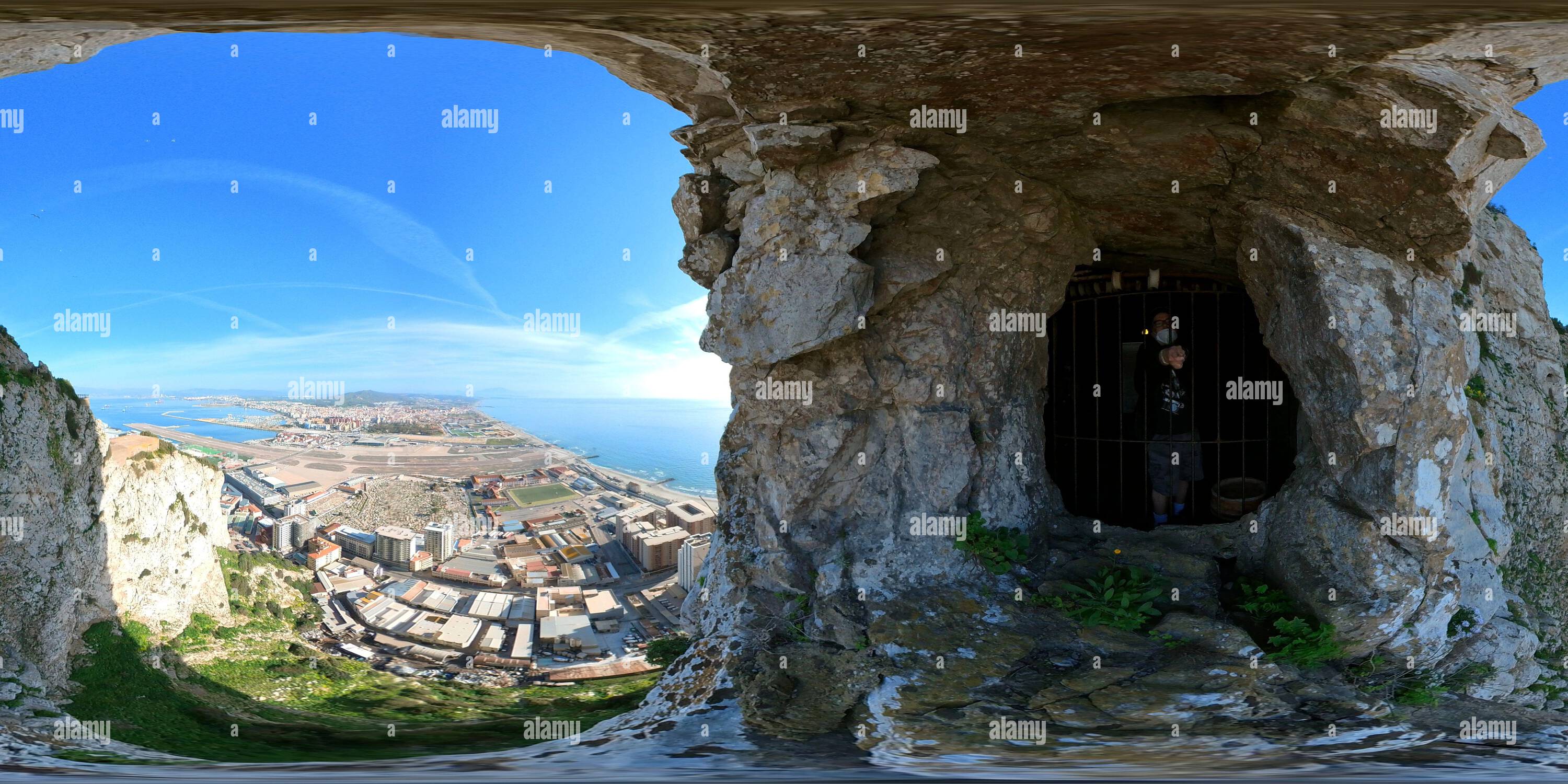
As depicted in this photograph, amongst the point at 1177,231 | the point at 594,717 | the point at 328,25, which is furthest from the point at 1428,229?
the point at 594,717

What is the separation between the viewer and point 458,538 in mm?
27516

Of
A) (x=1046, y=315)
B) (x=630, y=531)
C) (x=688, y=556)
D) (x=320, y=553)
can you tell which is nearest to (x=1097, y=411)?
(x=1046, y=315)

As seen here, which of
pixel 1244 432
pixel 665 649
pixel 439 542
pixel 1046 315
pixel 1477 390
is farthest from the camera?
pixel 439 542

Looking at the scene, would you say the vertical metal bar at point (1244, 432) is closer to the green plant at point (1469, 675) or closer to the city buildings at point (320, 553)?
the green plant at point (1469, 675)

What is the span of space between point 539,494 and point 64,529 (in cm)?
2214

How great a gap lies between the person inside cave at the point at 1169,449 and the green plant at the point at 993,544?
2.22 meters

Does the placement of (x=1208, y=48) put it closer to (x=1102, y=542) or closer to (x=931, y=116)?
(x=931, y=116)

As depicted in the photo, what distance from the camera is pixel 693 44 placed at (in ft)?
14.8

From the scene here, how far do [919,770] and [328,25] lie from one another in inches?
212

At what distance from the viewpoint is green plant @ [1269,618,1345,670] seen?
5375mm

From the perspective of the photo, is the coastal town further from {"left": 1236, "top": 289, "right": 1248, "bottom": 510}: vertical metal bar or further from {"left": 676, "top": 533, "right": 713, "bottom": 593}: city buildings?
{"left": 1236, "top": 289, "right": 1248, "bottom": 510}: vertical metal bar

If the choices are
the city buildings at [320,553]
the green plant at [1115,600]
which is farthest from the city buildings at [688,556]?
the green plant at [1115,600]

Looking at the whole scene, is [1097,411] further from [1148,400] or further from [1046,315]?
[1046,315]

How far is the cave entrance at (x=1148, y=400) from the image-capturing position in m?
8.21
